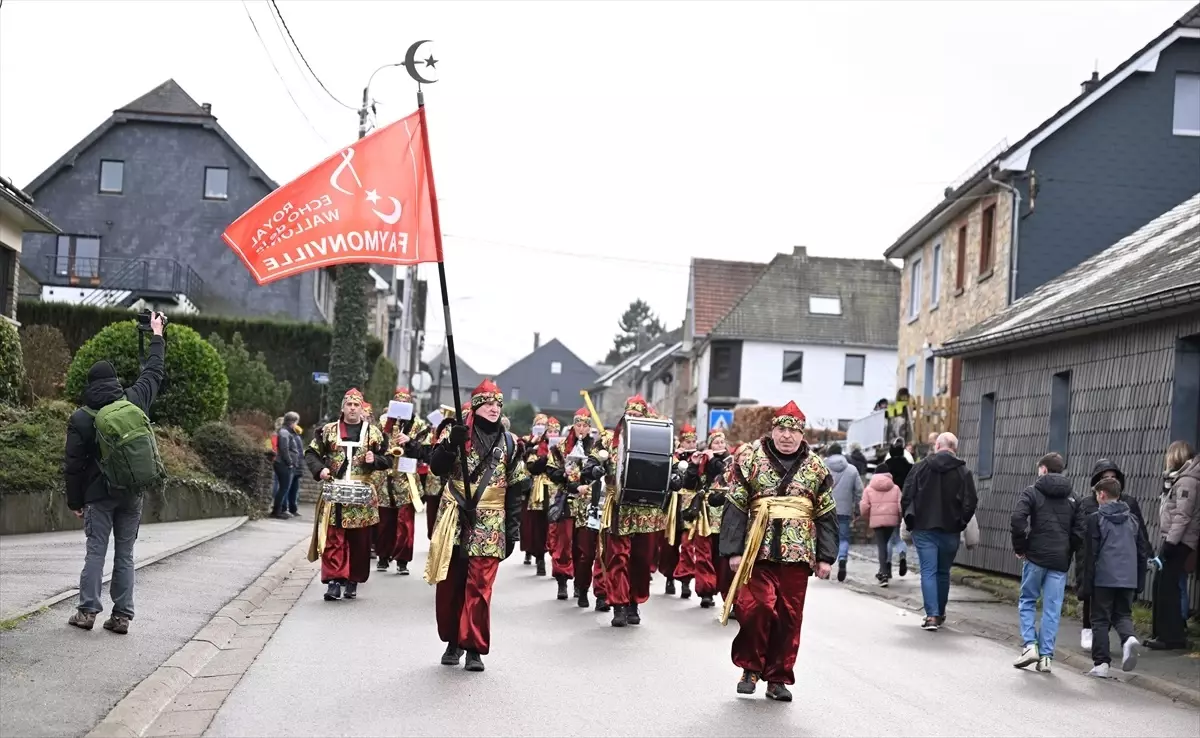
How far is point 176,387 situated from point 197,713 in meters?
17.7

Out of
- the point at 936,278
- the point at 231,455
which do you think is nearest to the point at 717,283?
the point at 936,278

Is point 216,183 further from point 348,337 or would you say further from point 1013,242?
point 1013,242

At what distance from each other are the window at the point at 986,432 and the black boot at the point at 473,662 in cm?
1357

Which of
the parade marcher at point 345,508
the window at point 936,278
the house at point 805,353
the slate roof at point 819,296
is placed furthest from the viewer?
the slate roof at point 819,296

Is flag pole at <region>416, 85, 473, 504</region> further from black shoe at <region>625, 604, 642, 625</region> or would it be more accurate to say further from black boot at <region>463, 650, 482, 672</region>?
black shoe at <region>625, 604, 642, 625</region>

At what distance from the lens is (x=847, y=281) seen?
60.9 meters

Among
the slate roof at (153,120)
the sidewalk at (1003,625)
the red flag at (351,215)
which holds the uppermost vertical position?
the slate roof at (153,120)

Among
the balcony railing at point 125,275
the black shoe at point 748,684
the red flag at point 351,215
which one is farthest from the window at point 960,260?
the balcony railing at point 125,275

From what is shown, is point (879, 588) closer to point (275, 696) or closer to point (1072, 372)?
point (1072, 372)

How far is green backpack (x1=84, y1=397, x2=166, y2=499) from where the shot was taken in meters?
9.30

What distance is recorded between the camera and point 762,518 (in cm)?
940

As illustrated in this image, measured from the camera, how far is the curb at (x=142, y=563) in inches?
387

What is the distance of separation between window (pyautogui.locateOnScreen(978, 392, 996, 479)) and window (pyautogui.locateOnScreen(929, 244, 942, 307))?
961 centimetres

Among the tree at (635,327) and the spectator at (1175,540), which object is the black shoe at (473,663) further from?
the tree at (635,327)
